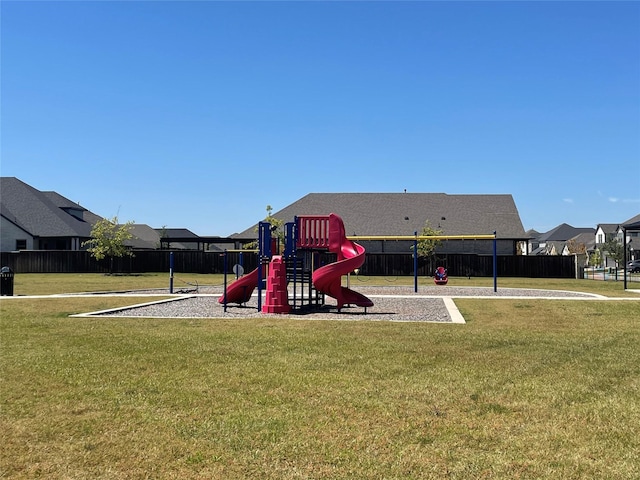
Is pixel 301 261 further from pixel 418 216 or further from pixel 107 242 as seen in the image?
pixel 418 216

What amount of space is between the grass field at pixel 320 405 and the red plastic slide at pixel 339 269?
4362 mm

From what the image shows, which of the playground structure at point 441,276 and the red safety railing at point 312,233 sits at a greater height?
the red safety railing at point 312,233

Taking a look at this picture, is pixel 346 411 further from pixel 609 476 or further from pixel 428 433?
pixel 609 476

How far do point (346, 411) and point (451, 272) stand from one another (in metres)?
41.9

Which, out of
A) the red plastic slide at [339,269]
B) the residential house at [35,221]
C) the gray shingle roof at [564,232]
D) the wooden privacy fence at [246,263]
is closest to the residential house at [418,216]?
the wooden privacy fence at [246,263]

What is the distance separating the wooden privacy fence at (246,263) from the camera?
1746 inches

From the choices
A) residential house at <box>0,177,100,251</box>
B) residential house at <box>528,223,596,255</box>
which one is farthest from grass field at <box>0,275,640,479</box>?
residential house at <box>528,223,596,255</box>

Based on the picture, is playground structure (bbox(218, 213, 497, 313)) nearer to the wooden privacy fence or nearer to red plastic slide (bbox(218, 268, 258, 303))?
red plastic slide (bbox(218, 268, 258, 303))

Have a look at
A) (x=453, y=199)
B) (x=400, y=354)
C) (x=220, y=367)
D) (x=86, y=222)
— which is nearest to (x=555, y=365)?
(x=400, y=354)

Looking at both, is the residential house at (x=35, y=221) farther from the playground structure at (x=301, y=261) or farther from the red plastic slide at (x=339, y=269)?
the red plastic slide at (x=339, y=269)

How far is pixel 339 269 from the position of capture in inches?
600

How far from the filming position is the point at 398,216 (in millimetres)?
55125

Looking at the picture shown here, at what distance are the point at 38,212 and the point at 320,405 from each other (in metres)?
56.5

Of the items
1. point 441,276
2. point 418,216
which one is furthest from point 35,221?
point 441,276
